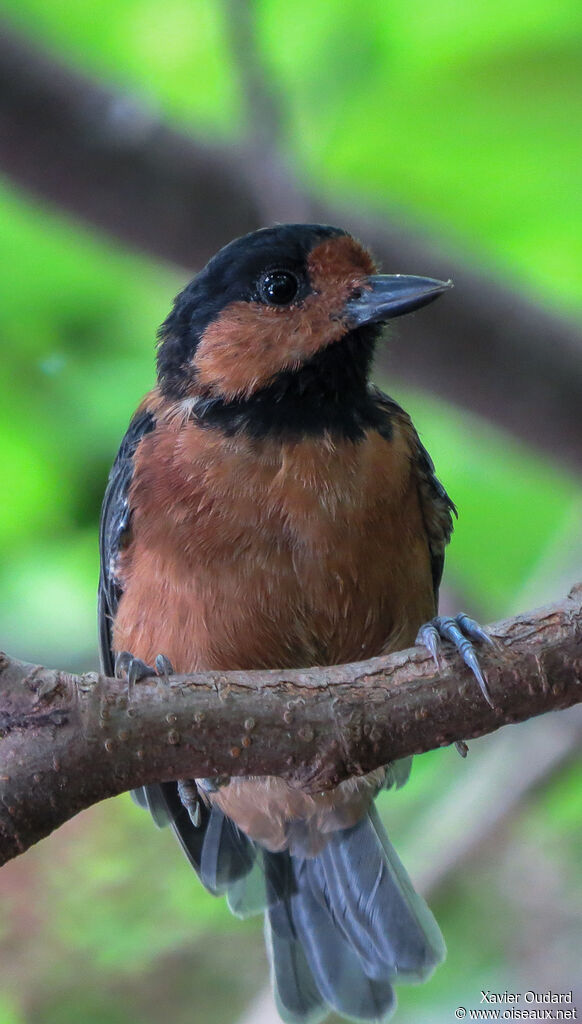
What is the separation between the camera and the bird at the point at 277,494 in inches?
113

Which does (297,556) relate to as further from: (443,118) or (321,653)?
(443,118)

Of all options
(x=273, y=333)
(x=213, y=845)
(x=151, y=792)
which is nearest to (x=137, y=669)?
(x=273, y=333)

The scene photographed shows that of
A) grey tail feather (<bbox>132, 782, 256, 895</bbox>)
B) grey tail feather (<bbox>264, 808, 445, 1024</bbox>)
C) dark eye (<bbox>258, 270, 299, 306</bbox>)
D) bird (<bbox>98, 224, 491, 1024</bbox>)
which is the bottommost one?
grey tail feather (<bbox>264, 808, 445, 1024</bbox>)

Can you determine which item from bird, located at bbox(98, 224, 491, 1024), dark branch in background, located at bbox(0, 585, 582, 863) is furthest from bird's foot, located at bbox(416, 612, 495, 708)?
bird, located at bbox(98, 224, 491, 1024)

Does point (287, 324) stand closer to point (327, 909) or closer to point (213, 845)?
point (213, 845)

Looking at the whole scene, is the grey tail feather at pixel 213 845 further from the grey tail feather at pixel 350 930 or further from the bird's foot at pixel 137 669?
the bird's foot at pixel 137 669

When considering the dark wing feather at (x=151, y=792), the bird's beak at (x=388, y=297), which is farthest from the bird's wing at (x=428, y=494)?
the dark wing feather at (x=151, y=792)

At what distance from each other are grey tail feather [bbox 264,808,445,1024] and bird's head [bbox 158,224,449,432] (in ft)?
4.27

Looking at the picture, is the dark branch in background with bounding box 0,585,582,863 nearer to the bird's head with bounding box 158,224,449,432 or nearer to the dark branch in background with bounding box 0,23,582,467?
the bird's head with bounding box 158,224,449,432

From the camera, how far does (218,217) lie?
3.73 meters

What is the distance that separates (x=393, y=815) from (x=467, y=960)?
2.01ft

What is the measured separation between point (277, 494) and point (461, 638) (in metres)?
0.70

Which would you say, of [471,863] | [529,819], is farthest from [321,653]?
[529,819]

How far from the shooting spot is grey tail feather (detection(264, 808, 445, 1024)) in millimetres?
3393
